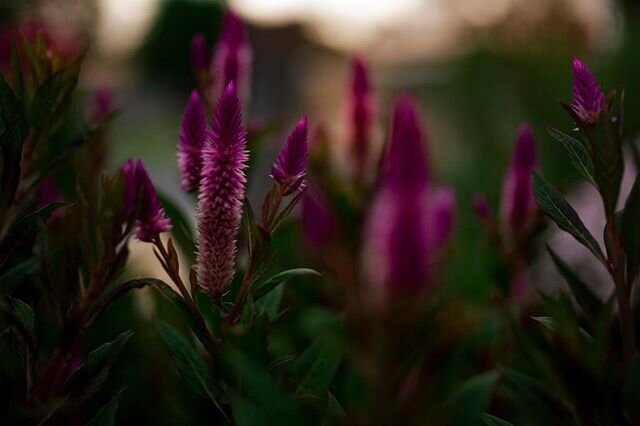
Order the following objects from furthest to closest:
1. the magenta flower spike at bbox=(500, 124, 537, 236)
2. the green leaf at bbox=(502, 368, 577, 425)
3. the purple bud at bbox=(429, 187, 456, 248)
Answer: the purple bud at bbox=(429, 187, 456, 248)
the magenta flower spike at bbox=(500, 124, 537, 236)
the green leaf at bbox=(502, 368, 577, 425)

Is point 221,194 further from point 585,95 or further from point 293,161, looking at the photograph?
point 585,95

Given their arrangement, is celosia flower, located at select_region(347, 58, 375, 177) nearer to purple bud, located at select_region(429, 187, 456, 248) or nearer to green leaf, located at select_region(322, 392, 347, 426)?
purple bud, located at select_region(429, 187, 456, 248)

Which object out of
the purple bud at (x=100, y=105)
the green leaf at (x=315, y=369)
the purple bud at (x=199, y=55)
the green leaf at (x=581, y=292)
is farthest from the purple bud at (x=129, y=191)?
the purple bud at (x=100, y=105)

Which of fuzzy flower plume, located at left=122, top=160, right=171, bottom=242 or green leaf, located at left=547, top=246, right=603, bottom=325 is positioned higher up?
fuzzy flower plume, located at left=122, top=160, right=171, bottom=242

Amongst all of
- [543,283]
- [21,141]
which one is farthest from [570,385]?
[543,283]

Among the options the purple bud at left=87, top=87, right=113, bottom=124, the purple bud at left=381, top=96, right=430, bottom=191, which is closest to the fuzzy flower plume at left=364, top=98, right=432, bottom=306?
the purple bud at left=381, top=96, right=430, bottom=191

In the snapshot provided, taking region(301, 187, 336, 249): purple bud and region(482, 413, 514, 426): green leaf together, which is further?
region(301, 187, 336, 249): purple bud

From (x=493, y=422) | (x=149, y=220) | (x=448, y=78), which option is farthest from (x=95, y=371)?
(x=448, y=78)
